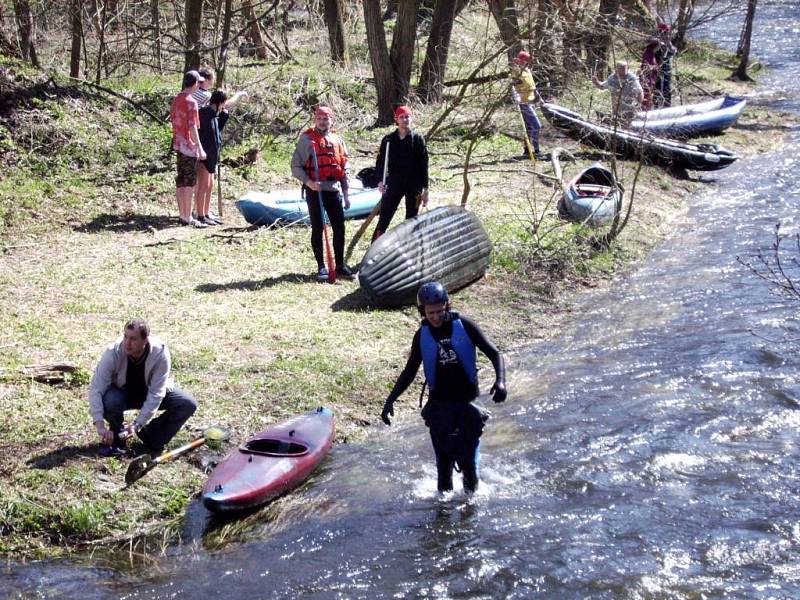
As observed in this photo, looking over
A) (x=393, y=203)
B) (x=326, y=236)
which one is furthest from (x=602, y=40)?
(x=326, y=236)

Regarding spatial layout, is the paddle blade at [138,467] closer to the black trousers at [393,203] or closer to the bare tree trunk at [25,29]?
the black trousers at [393,203]

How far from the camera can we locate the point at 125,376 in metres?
7.17

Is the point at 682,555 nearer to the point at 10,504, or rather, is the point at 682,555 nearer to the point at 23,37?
the point at 10,504

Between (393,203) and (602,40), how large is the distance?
675 cm

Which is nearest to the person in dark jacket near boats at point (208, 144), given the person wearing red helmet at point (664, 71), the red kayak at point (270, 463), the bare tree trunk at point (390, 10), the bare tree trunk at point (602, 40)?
the bare tree trunk at point (602, 40)

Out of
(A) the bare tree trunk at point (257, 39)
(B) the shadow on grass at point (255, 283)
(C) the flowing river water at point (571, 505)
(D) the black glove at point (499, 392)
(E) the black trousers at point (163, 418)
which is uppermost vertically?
(A) the bare tree trunk at point (257, 39)

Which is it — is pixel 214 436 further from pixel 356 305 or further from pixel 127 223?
pixel 127 223

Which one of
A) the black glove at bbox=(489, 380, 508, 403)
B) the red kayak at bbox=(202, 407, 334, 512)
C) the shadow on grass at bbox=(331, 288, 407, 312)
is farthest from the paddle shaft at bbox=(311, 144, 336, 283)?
the black glove at bbox=(489, 380, 508, 403)

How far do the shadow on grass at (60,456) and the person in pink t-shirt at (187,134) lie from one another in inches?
215

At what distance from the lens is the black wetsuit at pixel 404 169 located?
35.3 feet

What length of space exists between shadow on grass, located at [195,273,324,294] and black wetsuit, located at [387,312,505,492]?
14.5ft

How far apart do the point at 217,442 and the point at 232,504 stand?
103 cm

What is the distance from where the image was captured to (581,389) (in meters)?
8.96

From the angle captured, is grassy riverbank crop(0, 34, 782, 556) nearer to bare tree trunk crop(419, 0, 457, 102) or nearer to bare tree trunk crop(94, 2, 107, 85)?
bare tree trunk crop(94, 2, 107, 85)
